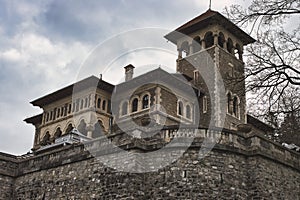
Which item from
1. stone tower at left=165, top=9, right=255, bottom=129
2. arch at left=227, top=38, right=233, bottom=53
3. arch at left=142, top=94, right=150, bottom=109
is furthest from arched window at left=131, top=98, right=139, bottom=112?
arch at left=227, top=38, right=233, bottom=53

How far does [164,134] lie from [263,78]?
4796 mm

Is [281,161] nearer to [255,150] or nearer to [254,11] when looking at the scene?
[255,150]

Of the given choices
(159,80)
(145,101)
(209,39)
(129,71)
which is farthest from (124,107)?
(209,39)

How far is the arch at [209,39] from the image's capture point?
3666cm

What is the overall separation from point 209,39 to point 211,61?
269cm

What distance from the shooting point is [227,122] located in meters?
34.1

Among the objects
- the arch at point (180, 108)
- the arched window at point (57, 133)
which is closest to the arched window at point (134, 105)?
the arch at point (180, 108)

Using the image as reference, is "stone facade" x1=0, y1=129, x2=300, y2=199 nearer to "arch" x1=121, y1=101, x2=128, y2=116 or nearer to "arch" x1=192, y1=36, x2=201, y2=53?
"arch" x1=121, y1=101, x2=128, y2=116

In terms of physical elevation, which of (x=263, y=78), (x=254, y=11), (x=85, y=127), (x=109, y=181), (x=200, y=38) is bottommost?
(x=109, y=181)

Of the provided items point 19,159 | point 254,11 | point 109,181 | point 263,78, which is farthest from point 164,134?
point 19,159

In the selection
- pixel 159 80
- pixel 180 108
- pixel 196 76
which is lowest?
pixel 180 108

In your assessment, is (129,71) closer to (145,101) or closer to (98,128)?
(145,101)

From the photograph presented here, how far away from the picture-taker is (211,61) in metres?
35.2

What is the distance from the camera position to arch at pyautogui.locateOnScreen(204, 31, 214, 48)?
120ft
